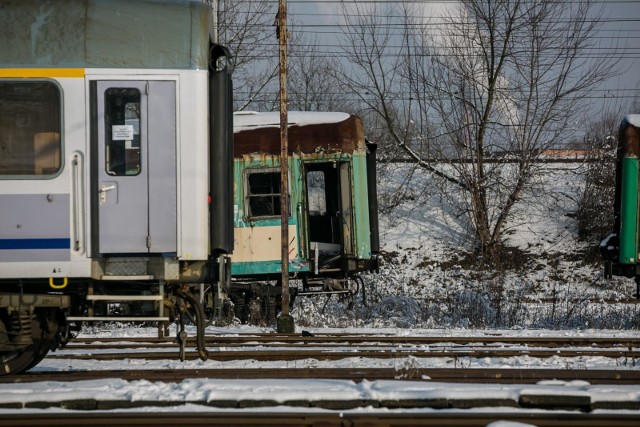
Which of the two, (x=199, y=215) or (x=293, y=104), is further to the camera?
(x=293, y=104)

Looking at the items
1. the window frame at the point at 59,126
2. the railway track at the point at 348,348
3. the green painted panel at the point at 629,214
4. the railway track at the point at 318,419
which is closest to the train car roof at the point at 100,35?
the window frame at the point at 59,126

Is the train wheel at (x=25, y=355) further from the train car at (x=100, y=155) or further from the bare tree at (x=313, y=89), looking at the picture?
the bare tree at (x=313, y=89)

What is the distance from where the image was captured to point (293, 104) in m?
34.2

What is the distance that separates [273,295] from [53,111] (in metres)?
9.63

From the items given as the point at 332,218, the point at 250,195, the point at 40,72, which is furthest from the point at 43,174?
the point at 332,218

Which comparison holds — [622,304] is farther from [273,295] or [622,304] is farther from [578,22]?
[578,22]

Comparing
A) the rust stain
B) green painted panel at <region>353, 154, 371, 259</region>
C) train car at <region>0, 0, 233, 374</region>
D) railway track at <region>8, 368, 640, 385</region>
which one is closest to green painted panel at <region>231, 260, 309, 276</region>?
green painted panel at <region>353, 154, 371, 259</region>

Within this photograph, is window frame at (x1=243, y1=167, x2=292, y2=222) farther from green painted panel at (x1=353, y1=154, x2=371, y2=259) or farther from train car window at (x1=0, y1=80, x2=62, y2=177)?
train car window at (x1=0, y1=80, x2=62, y2=177)

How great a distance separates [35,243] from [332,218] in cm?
1076

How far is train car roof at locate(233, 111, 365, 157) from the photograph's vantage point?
16797mm

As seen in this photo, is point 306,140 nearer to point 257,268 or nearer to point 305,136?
point 305,136

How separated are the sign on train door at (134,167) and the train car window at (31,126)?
1.19 feet

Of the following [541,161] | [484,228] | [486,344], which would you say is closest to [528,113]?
[541,161]

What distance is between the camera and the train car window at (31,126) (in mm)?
7812
